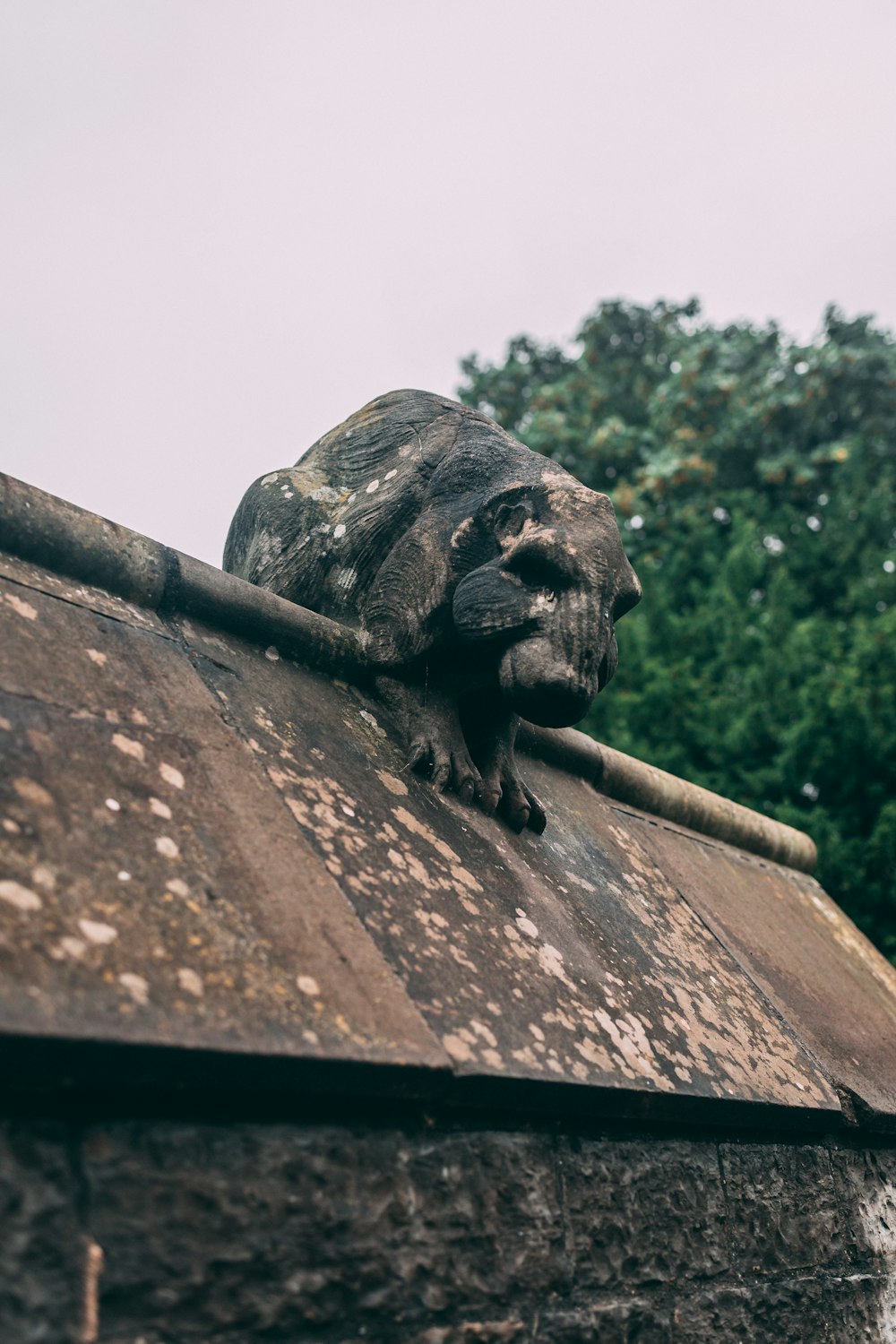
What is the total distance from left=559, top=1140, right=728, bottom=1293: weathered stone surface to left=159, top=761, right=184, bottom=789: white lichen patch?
0.89 m

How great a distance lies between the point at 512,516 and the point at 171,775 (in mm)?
1172

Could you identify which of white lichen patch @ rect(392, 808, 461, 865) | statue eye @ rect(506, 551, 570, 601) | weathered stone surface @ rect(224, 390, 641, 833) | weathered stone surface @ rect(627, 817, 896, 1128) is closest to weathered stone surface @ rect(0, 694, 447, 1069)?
white lichen patch @ rect(392, 808, 461, 865)

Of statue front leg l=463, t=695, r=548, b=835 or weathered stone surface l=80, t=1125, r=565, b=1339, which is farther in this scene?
statue front leg l=463, t=695, r=548, b=835

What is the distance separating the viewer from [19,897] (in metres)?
1.36

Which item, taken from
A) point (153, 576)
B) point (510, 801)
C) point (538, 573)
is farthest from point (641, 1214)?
point (153, 576)

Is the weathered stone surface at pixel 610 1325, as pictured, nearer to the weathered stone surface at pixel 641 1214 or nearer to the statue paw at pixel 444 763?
the weathered stone surface at pixel 641 1214

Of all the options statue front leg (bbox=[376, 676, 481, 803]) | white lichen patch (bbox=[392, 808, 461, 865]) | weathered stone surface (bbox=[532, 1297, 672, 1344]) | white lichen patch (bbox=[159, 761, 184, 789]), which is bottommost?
weathered stone surface (bbox=[532, 1297, 672, 1344])

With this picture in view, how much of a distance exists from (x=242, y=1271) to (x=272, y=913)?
1.59 ft

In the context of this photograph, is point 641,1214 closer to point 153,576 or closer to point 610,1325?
point 610,1325

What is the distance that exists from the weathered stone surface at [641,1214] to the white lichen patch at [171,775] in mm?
894

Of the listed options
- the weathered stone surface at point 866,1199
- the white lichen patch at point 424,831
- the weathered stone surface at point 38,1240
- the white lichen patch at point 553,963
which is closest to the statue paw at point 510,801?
the white lichen patch at point 424,831

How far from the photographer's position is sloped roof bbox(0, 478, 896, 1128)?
1417 millimetres

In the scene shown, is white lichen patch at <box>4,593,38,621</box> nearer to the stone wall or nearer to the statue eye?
the stone wall

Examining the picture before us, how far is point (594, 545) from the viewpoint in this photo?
2.53m
